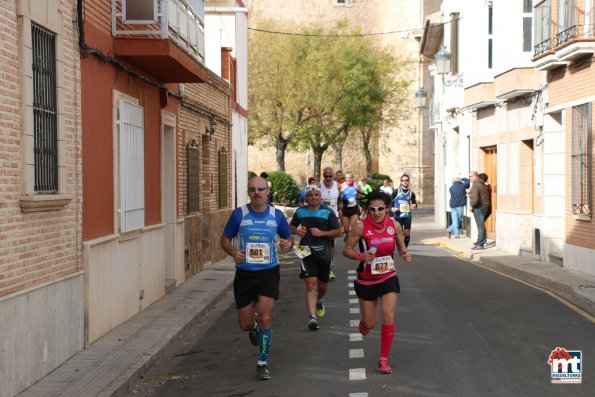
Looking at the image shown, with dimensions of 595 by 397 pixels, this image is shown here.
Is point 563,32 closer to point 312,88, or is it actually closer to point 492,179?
point 492,179

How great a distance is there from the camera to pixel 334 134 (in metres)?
54.1

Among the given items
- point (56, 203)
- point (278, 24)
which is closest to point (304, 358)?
point (56, 203)

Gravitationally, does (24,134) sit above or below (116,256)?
above

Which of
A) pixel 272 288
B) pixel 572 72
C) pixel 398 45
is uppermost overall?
pixel 398 45

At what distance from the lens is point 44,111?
33.2 feet

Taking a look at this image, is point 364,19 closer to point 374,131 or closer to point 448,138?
point 374,131

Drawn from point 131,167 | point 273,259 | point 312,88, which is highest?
point 312,88

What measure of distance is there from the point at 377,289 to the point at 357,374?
90cm

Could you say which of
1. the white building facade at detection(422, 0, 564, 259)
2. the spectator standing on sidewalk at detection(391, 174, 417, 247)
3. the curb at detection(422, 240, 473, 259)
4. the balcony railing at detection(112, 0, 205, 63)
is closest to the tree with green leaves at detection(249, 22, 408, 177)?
the white building facade at detection(422, 0, 564, 259)

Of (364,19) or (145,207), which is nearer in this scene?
(145,207)

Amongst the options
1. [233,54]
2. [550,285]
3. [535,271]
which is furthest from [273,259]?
[233,54]

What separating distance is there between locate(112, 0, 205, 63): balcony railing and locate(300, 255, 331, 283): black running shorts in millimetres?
3488

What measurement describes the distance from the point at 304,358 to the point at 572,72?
11.7m

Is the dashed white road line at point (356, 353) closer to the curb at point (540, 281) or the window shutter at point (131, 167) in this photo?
the window shutter at point (131, 167)
